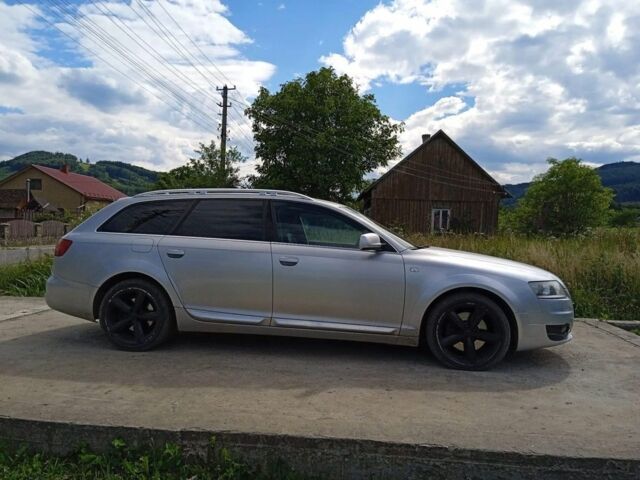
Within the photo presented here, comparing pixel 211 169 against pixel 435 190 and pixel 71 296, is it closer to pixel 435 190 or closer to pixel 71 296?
pixel 435 190

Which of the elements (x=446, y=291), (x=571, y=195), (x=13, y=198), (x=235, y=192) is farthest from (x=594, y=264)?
(x=13, y=198)

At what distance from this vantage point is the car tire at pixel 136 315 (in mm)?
4812

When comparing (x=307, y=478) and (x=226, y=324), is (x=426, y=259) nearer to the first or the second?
(x=226, y=324)

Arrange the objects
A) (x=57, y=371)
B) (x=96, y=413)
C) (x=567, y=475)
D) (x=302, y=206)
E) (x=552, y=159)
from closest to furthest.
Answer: (x=567, y=475)
(x=96, y=413)
(x=57, y=371)
(x=302, y=206)
(x=552, y=159)

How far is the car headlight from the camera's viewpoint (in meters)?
4.44

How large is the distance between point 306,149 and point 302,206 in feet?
136

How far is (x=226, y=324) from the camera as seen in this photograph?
15.5 feet

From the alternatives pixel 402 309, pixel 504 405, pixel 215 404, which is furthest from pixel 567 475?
pixel 215 404

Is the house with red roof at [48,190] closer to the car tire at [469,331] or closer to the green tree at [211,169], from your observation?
the green tree at [211,169]

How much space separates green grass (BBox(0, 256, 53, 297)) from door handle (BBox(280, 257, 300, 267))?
226 inches

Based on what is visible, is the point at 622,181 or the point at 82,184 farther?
the point at 622,181

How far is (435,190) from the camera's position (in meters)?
38.4

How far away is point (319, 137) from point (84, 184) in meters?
41.4

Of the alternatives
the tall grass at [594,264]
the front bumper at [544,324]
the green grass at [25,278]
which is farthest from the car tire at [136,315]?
the tall grass at [594,264]
